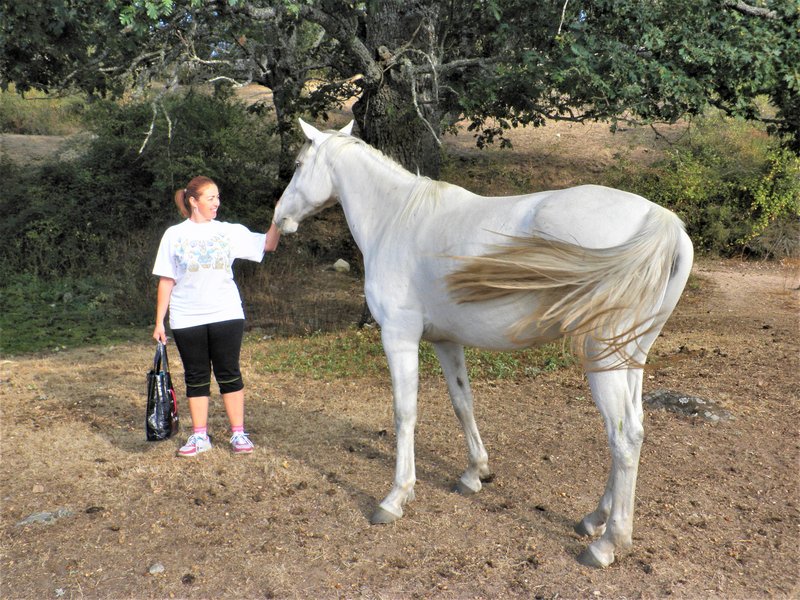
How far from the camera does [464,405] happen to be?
420 cm

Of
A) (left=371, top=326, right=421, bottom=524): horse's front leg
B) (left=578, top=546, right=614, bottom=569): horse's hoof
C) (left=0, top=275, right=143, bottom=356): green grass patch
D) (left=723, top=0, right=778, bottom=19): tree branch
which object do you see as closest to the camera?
(left=578, top=546, right=614, bottom=569): horse's hoof

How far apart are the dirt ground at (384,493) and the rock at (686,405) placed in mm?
108

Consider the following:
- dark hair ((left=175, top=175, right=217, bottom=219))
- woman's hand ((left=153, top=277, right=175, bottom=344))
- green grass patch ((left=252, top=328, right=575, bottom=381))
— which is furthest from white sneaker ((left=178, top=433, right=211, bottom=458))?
green grass patch ((left=252, top=328, right=575, bottom=381))

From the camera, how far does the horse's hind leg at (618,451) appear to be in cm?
324

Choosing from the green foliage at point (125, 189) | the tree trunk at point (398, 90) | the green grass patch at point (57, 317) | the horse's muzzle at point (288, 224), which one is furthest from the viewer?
the green foliage at point (125, 189)

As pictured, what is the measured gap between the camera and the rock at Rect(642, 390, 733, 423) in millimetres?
5242

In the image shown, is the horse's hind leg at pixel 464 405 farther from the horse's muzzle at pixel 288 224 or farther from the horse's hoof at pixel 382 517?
the horse's muzzle at pixel 288 224

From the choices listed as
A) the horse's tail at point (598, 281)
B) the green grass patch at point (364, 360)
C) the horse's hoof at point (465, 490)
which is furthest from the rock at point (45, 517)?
the green grass patch at point (364, 360)

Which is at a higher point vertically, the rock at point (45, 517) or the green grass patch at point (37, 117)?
the green grass patch at point (37, 117)

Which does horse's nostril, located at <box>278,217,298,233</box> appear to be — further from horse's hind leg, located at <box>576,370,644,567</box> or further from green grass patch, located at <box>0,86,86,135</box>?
green grass patch, located at <box>0,86,86,135</box>

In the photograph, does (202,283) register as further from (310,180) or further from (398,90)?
(398,90)

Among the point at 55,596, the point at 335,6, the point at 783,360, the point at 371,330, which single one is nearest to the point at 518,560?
the point at 55,596

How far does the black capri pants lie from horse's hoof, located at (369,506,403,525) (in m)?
1.41

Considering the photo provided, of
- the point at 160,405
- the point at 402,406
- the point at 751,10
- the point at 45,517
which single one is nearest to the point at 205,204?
the point at 160,405
